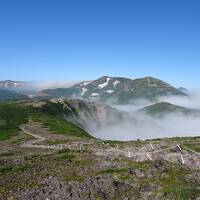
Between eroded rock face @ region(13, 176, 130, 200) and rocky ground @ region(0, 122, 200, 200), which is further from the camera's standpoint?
rocky ground @ region(0, 122, 200, 200)

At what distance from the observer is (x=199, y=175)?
5559 cm

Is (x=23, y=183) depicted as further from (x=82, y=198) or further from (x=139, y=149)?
(x=139, y=149)

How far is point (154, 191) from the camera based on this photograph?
48.9 metres

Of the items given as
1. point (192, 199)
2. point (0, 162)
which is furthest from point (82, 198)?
point (0, 162)

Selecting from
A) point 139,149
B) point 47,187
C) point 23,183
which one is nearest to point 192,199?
point 47,187

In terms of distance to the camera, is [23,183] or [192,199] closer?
[192,199]

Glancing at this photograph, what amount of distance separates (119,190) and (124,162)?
12.5 meters

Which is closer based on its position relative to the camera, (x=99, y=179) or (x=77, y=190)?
(x=77, y=190)

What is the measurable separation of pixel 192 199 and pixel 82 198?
41.9ft

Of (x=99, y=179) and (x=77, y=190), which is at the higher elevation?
(x=99, y=179)

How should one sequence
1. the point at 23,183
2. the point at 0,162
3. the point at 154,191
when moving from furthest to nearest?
the point at 0,162 < the point at 23,183 < the point at 154,191

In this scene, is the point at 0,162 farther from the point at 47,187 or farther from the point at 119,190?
the point at 119,190

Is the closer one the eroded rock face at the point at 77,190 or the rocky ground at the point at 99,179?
the eroded rock face at the point at 77,190

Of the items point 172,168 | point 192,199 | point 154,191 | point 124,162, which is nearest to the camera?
point 192,199
